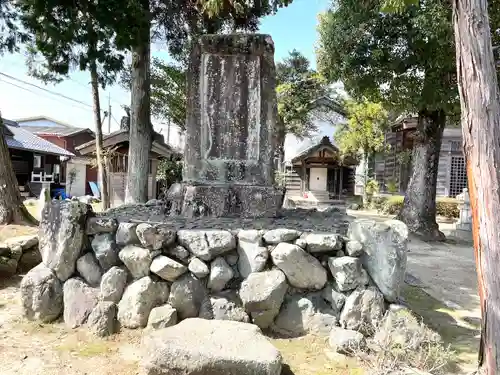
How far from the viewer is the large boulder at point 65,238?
3852 mm

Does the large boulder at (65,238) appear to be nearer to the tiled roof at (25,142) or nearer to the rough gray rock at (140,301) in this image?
the rough gray rock at (140,301)

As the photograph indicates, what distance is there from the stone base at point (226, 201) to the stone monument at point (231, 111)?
302 millimetres

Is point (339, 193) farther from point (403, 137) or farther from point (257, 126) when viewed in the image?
point (257, 126)

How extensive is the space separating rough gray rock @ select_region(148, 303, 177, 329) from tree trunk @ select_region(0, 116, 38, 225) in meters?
6.04

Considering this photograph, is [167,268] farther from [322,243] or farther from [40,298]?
[322,243]

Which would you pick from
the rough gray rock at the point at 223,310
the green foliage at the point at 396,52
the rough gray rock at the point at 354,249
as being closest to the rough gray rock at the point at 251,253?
the rough gray rock at the point at 223,310

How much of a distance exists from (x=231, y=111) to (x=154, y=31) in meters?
7.32

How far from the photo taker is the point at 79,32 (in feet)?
28.2

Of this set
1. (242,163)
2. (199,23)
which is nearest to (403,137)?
(199,23)

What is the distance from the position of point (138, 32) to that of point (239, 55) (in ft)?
13.2

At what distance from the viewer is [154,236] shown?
12.1 feet

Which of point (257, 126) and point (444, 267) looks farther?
point (444, 267)

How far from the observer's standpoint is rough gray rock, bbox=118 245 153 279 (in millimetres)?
3682

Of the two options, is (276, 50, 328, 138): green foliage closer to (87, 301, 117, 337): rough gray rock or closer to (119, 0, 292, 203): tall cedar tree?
(119, 0, 292, 203): tall cedar tree
